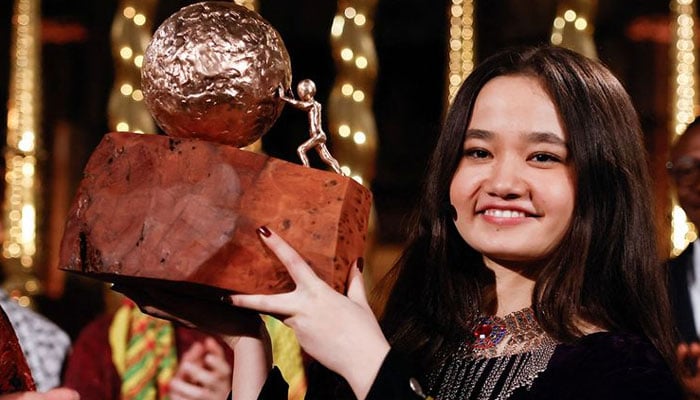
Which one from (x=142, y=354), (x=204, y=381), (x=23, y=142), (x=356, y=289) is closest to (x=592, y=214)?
(x=356, y=289)

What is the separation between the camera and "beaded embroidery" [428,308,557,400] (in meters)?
1.51

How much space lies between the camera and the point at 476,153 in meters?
1.58

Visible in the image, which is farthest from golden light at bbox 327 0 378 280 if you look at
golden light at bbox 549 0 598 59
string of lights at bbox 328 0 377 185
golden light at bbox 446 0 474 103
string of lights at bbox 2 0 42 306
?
string of lights at bbox 2 0 42 306

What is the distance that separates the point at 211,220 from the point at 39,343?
1706 millimetres

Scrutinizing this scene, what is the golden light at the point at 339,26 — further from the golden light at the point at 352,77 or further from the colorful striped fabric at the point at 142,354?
the colorful striped fabric at the point at 142,354

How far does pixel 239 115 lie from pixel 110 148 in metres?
0.16

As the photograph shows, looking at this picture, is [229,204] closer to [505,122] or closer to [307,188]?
[307,188]

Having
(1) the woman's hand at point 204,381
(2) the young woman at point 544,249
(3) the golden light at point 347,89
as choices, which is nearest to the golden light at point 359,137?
(3) the golden light at point 347,89

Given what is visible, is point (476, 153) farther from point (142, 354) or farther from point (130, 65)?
point (130, 65)

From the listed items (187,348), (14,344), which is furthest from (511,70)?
(187,348)

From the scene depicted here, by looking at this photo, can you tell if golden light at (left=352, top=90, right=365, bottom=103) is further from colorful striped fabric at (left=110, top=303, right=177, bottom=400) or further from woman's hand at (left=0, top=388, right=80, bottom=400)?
woman's hand at (left=0, top=388, right=80, bottom=400)

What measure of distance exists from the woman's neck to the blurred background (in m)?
1.40

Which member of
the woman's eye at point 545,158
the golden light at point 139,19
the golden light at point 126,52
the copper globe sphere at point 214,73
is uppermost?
the copper globe sphere at point 214,73

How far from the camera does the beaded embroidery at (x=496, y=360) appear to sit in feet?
4.95
